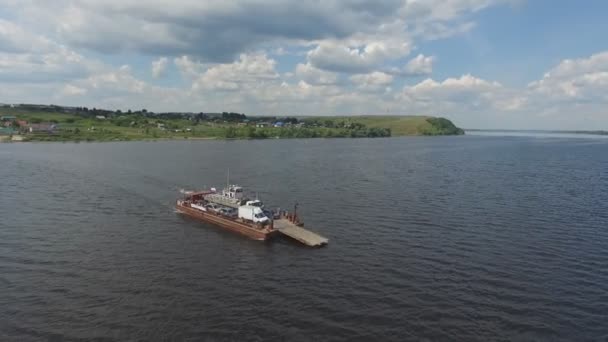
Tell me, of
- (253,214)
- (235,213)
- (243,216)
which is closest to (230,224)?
(243,216)

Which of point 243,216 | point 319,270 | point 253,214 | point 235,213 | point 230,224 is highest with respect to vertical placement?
point 253,214

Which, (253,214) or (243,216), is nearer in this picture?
(253,214)

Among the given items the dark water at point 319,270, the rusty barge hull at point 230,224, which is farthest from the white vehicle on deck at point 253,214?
the dark water at point 319,270

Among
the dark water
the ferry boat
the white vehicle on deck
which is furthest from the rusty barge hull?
the dark water

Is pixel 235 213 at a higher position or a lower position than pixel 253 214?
lower

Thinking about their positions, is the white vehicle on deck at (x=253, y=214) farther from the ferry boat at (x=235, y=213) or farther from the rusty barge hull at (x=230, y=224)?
the rusty barge hull at (x=230, y=224)

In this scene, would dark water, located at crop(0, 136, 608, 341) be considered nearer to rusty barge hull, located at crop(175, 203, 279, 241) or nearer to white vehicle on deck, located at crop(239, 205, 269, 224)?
rusty barge hull, located at crop(175, 203, 279, 241)

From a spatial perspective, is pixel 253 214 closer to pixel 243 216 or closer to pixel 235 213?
pixel 243 216
